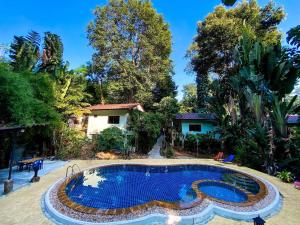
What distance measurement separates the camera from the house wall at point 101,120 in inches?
840

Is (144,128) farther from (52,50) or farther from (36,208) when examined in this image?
(52,50)

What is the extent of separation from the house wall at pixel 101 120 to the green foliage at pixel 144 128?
1.46 meters

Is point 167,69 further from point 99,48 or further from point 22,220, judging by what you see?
point 22,220

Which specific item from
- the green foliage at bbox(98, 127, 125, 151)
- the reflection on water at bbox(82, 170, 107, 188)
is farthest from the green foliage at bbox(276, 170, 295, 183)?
the green foliage at bbox(98, 127, 125, 151)

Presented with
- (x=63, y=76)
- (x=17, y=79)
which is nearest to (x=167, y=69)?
(x=63, y=76)

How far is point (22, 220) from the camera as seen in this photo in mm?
6293

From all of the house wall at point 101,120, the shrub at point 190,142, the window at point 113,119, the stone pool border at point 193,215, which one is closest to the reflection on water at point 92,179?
the stone pool border at point 193,215

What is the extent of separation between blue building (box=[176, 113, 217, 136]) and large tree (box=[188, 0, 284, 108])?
10.0 feet

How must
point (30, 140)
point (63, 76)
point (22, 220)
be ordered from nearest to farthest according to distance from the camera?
point (22, 220) < point (30, 140) < point (63, 76)

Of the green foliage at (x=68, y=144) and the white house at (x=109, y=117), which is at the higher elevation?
the white house at (x=109, y=117)

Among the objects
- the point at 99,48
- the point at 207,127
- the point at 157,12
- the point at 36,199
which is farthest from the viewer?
the point at 157,12

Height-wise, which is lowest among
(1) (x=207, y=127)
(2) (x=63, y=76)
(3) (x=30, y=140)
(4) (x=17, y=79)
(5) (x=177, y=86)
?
(3) (x=30, y=140)

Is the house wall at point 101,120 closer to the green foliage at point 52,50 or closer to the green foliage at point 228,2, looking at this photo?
the green foliage at point 52,50

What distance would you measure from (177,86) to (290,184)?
26359 mm
